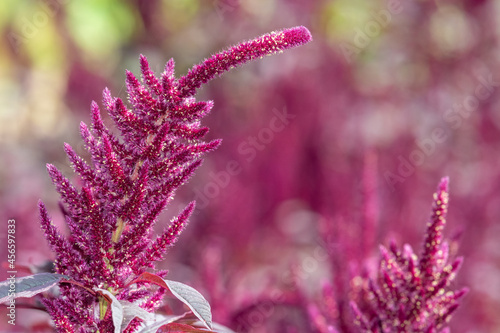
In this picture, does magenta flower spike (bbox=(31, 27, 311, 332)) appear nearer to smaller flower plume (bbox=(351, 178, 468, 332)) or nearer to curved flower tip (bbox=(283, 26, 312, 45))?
curved flower tip (bbox=(283, 26, 312, 45))

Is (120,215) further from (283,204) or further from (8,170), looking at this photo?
(8,170)

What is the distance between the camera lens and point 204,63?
2.93 feet

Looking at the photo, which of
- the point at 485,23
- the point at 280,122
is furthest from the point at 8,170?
the point at 485,23

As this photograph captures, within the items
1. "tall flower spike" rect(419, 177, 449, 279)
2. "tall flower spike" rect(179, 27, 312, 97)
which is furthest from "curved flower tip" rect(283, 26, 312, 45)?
"tall flower spike" rect(419, 177, 449, 279)

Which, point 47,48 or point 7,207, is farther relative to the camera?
point 47,48

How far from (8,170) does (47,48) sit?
19.4 feet

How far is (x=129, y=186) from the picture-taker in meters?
0.91

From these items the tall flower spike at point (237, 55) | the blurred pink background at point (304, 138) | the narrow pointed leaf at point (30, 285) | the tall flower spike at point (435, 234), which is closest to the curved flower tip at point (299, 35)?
the tall flower spike at point (237, 55)

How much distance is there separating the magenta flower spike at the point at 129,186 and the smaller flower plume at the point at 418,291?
379mm

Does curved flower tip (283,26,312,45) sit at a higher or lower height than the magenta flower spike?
higher

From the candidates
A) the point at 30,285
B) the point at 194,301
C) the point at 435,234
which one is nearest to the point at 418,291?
the point at 435,234

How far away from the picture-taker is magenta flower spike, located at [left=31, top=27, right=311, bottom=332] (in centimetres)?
89

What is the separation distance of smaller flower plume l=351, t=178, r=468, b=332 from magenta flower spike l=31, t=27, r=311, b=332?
A: 379mm

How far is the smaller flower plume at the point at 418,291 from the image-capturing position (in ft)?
3.51
